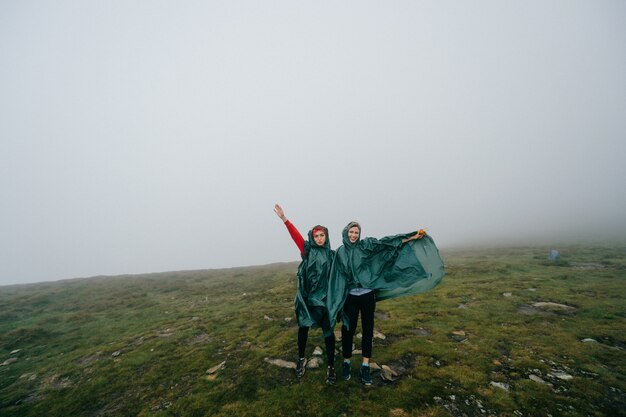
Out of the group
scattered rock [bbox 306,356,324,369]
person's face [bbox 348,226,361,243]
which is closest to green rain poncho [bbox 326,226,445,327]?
person's face [bbox 348,226,361,243]

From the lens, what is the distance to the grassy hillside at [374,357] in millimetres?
6820

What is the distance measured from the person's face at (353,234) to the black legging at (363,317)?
5.51ft

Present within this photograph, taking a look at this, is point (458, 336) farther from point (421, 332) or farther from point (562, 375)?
point (562, 375)

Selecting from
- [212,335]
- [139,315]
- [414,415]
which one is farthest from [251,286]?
[414,415]

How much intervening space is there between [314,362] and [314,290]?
2880mm

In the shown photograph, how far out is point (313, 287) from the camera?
8227mm

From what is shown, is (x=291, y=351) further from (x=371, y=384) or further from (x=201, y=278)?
(x=201, y=278)

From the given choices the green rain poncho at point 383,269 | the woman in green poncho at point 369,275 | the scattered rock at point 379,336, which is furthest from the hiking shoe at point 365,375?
the scattered rock at point 379,336

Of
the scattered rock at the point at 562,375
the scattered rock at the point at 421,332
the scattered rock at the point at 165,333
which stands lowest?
the scattered rock at the point at 165,333

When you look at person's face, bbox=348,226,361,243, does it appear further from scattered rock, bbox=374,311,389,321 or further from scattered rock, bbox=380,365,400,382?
scattered rock, bbox=374,311,389,321

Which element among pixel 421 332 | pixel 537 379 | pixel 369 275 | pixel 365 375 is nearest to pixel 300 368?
pixel 365 375

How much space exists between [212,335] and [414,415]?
10.2 m

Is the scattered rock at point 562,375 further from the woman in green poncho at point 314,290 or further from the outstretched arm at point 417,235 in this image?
the woman in green poncho at point 314,290

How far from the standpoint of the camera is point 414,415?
6.24 meters
